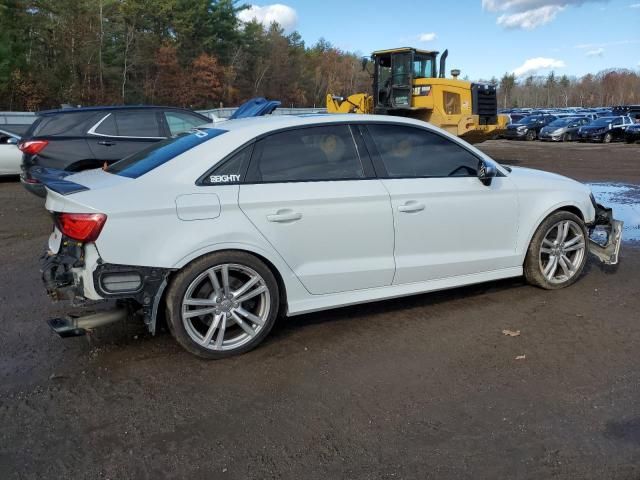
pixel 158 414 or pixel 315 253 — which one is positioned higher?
pixel 315 253

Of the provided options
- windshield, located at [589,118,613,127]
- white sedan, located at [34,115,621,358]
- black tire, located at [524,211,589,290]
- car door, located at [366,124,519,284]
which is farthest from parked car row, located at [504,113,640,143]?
white sedan, located at [34,115,621,358]

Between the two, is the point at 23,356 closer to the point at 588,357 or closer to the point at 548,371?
the point at 548,371

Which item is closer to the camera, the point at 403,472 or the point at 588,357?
the point at 403,472

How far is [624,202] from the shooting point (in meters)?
10.7

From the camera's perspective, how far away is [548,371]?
3826 millimetres

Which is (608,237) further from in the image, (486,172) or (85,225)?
(85,225)

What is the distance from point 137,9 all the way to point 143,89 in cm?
732

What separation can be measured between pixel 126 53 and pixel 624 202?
52.4 m

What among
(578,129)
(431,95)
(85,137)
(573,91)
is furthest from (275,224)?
(573,91)

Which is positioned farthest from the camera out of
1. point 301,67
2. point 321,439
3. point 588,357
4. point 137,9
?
point 301,67

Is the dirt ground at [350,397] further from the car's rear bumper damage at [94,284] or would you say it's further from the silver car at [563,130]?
the silver car at [563,130]

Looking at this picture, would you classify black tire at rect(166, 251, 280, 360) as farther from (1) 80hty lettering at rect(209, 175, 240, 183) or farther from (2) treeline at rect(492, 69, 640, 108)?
(2) treeline at rect(492, 69, 640, 108)

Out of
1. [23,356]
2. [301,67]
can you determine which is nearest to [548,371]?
[23,356]

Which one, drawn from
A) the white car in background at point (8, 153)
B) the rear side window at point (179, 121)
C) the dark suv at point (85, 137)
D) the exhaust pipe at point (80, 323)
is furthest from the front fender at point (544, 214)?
the white car in background at point (8, 153)
